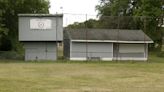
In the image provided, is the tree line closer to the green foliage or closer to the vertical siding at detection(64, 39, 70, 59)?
the vertical siding at detection(64, 39, 70, 59)

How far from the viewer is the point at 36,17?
→ 46812mm

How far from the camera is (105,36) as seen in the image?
166 ft

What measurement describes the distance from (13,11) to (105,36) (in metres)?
11.2

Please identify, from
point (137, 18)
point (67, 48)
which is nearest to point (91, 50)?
point (67, 48)

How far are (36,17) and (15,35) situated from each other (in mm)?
6286

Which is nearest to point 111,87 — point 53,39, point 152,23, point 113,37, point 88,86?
point 88,86

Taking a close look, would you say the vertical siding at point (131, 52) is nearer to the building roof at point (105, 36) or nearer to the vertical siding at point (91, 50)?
the building roof at point (105, 36)

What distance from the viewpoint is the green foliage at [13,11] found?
152 ft

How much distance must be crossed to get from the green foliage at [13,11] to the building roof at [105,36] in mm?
4930

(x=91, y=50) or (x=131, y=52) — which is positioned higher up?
(x=91, y=50)

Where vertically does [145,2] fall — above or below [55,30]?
above

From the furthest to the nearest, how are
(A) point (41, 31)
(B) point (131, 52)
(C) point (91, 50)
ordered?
(B) point (131, 52), (C) point (91, 50), (A) point (41, 31)

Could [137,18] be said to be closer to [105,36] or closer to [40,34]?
[105,36]

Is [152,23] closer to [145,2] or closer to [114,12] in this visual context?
[145,2]
